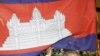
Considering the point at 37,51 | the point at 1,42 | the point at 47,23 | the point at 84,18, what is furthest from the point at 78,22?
the point at 1,42

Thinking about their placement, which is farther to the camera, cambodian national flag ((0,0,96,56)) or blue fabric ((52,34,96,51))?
blue fabric ((52,34,96,51))

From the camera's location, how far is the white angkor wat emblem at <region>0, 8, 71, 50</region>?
206 centimetres

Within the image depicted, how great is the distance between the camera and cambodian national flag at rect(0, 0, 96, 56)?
6.74 feet

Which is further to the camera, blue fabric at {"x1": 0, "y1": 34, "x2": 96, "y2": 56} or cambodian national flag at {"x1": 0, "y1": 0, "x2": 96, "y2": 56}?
blue fabric at {"x1": 0, "y1": 34, "x2": 96, "y2": 56}

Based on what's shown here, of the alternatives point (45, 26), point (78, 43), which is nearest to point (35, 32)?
point (45, 26)

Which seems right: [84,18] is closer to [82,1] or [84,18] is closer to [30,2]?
[82,1]

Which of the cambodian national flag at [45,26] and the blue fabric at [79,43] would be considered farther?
the blue fabric at [79,43]

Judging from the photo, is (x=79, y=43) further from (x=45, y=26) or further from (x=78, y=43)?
(x=45, y=26)

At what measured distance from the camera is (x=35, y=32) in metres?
2.16

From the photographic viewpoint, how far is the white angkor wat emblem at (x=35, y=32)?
2.06 metres

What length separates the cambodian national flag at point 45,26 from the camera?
2.05m

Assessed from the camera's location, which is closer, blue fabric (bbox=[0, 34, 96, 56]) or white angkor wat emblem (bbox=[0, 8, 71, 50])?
white angkor wat emblem (bbox=[0, 8, 71, 50])

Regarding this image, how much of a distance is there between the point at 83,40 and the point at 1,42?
86 cm

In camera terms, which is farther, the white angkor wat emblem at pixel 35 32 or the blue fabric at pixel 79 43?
the blue fabric at pixel 79 43
